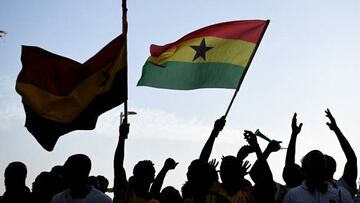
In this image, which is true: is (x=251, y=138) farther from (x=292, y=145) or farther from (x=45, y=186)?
(x=45, y=186)

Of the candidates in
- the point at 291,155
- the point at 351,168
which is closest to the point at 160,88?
the point at 291,155

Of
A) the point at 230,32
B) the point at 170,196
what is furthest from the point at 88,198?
the point at 230,32

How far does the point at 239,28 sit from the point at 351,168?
125 inches

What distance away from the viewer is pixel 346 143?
291 inches

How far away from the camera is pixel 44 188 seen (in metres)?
7.75

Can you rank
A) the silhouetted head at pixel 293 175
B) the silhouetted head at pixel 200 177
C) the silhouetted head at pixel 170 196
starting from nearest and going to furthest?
1. the silhouetted head at pixel 200 177
2. the silhouetted head at pixel 293 175
3. the silhouetted head at pixel 170 196

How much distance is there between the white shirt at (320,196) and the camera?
6484 millimetres

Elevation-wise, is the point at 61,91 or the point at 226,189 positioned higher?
the point at 61,91

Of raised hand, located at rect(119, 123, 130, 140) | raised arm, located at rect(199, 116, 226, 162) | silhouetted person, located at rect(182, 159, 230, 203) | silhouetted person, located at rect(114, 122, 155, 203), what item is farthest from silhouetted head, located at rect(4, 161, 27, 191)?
raised arm, located at rect(199, 116, 226, 162)

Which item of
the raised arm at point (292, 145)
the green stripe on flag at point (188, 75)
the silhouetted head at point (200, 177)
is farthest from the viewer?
the green stripe on flag at point (188, 75)

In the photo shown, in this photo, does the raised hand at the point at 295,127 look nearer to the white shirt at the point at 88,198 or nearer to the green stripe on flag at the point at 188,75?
the green stripe on flag at the point at 188,75

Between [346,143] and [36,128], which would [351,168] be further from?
[36,128]

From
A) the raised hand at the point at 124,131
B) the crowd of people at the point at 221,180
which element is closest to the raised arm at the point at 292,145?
the crowd of people at the point at 221,180

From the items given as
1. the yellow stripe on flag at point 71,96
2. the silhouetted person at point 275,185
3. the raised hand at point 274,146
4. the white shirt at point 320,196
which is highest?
the yellow stripe on flag at point 71,96
